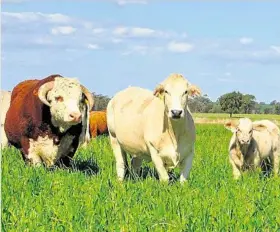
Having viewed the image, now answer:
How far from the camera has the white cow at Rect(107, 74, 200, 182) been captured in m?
8.91

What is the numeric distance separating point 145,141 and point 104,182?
1.44 meters

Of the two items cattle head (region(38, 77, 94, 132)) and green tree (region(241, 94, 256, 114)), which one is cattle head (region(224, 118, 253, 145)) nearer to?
cattle head (region(38, 77, 94, 132))

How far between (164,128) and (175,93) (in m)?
0.71

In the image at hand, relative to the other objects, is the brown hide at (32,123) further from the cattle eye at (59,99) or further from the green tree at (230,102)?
the green tree at (230,102)

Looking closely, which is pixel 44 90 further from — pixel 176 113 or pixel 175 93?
pixel 176 113

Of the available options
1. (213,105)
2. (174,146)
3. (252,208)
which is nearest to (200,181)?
(174,146)

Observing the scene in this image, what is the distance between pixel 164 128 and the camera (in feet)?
30.5

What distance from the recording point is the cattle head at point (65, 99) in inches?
382

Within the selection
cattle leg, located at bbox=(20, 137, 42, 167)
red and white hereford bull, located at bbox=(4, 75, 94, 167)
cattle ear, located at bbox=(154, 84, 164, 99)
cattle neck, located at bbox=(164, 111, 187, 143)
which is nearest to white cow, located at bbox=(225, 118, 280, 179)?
cattle neck, located at bbox=(164, 111, 187, 143)

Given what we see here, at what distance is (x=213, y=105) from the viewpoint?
134500mm

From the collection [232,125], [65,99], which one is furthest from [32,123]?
[232,125]

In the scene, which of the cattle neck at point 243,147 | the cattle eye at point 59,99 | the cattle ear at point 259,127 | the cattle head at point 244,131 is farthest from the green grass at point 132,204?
the cattle ear at point 259,127

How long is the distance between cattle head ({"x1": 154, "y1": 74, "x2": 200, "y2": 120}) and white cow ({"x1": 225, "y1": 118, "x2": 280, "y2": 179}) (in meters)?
2.21

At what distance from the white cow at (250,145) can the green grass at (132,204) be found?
6.22 feet
